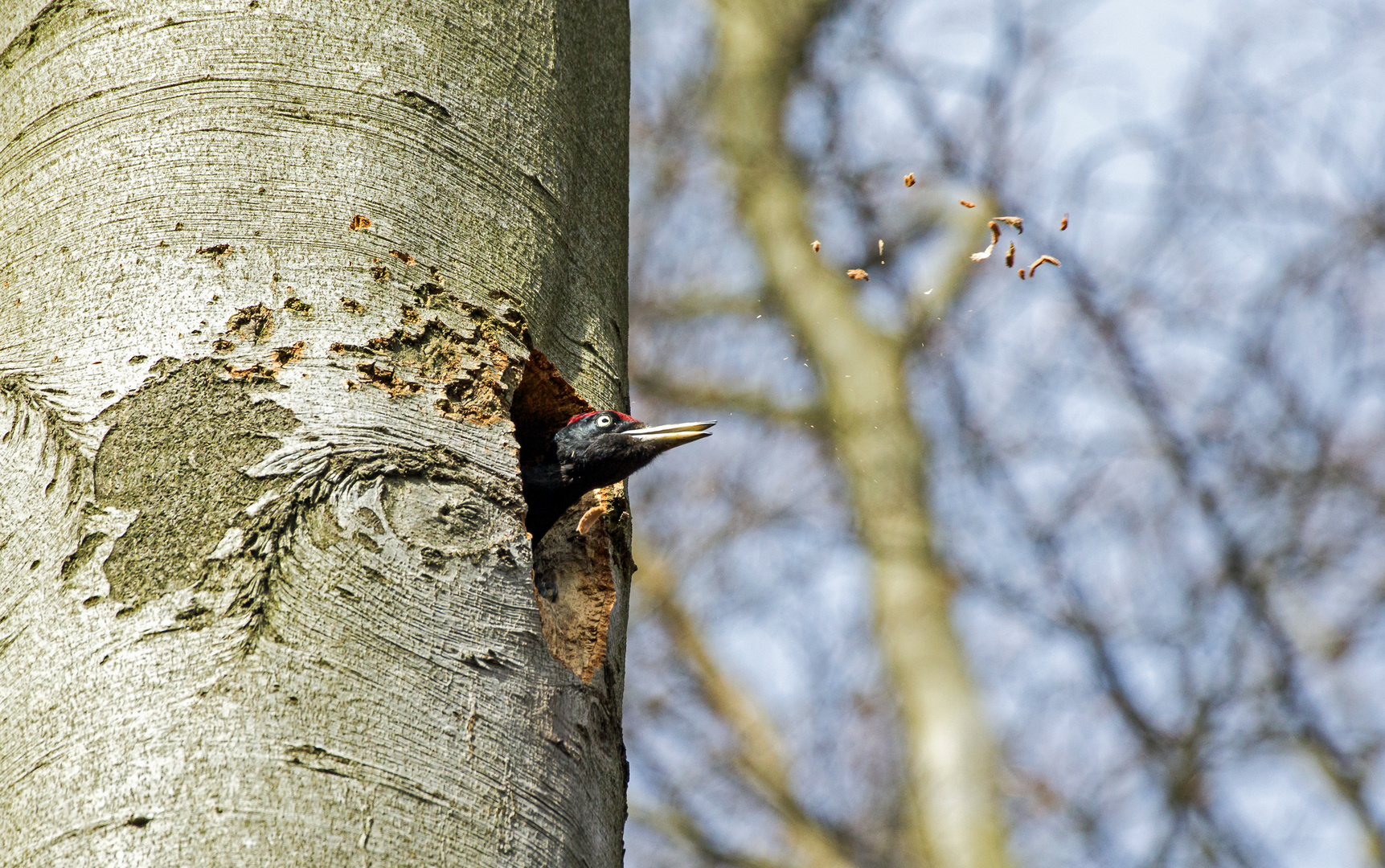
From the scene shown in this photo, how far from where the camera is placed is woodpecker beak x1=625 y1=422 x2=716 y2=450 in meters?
3.39

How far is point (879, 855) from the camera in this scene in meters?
7.80

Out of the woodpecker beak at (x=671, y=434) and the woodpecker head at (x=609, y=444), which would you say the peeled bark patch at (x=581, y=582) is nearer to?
the woodpecker head at (x=609, y=444)

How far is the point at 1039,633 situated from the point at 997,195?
2592 mm

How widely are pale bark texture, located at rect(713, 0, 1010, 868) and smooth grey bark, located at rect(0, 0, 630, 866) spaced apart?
227 inches

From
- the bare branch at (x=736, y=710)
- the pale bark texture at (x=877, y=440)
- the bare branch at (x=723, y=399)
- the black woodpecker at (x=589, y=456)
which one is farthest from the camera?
the bare branch at (x=723, y=399)

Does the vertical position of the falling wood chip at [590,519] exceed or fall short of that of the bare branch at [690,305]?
it falls short

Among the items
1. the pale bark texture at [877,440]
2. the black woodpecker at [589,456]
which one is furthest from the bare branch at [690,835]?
the black woodpecker at [589,456]

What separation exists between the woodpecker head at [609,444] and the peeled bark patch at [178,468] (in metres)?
0.83

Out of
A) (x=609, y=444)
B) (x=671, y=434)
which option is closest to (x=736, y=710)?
(x=671, y=434)

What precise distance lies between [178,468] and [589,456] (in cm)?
154

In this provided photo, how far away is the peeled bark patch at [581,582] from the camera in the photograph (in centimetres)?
189

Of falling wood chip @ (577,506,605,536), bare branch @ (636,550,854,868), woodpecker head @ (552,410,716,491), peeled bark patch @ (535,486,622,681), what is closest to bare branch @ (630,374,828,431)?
bare branch @ (636,550,854,868)

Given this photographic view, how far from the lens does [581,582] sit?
2.22 m

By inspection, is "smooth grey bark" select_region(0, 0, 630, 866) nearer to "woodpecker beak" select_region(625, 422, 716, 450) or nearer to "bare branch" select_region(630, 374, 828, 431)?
"woodpecker beak" select_region(625, 422, 716, 450)
